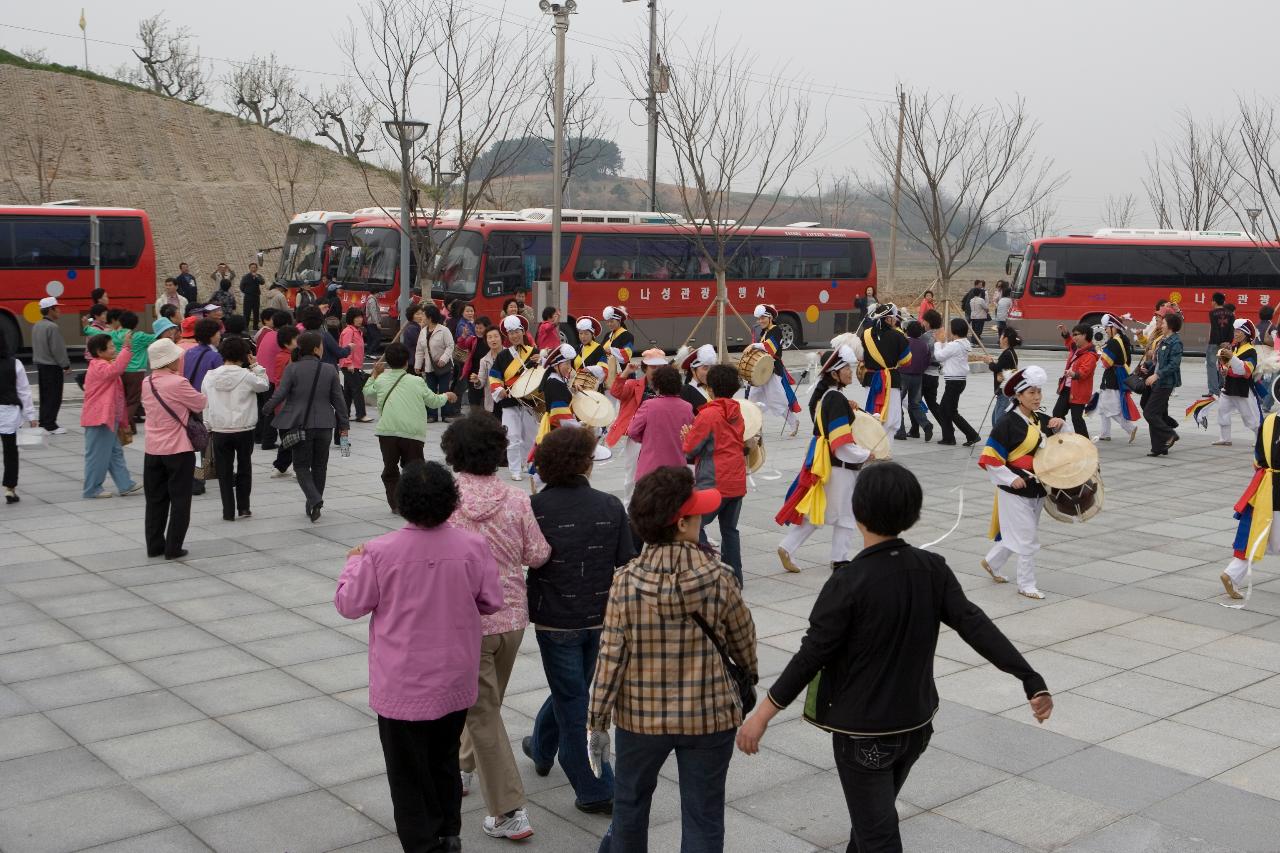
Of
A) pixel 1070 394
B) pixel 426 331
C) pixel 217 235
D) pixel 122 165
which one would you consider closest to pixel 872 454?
pixel 1070 394

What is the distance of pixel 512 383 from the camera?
1159cm

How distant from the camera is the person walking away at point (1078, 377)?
46.3 ft

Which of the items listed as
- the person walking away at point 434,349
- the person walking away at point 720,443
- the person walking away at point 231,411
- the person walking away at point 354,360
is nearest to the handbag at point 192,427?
the person walking away at point 231,411

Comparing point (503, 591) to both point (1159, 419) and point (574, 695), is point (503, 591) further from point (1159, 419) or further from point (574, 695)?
point (1159, 419)

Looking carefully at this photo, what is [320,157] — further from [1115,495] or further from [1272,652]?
[1272,652]

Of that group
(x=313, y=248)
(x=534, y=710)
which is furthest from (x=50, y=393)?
(x=313, y=248)

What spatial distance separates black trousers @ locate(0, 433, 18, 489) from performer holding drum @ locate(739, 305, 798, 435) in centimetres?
725

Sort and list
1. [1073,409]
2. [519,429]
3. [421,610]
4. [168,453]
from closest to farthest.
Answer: [421,610]
[168,453]
[519,429]
[1073,409]

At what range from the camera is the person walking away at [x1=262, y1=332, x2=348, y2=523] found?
10.2 meters

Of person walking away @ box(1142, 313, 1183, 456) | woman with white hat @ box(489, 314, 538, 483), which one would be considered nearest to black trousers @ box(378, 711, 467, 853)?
woman with white hat @ box(489, 314, 538, 483)

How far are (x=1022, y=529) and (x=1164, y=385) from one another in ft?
24.7

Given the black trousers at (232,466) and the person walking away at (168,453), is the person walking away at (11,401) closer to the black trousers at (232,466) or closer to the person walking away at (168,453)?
the black trousers at (232,466)

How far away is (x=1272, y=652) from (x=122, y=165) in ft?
185

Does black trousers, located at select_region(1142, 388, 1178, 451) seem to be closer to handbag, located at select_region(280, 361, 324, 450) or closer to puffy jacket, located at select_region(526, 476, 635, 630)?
handbag, located at select_region(280, 361, 324, 450)
